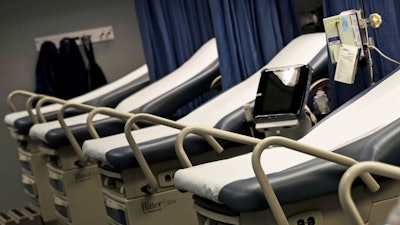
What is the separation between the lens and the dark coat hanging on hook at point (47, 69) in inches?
239

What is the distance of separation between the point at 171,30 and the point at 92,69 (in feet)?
4.49

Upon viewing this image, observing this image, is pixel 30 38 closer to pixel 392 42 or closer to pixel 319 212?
pixel 392 42

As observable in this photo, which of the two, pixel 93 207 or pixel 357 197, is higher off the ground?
pixel 357 197

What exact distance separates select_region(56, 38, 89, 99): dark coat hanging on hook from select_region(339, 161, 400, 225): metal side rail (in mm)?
4680

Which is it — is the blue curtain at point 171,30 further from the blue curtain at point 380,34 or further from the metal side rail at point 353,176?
the metal side rail at point 353,176

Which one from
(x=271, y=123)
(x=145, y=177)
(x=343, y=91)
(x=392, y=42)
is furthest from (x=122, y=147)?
(x=392, y=42)

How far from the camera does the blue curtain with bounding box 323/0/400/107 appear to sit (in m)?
2.87

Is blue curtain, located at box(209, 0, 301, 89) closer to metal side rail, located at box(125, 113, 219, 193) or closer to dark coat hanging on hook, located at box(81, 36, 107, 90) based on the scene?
metal side rail, located at box(125, 113, 219, 193)

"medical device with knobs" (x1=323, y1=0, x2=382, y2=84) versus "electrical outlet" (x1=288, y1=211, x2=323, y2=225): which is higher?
"medical device with knobs" (x1=323, y1=0, x2=382, y2=84)

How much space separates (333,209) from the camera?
213cm

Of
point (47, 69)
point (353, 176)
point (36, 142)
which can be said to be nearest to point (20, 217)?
point (36, 142)

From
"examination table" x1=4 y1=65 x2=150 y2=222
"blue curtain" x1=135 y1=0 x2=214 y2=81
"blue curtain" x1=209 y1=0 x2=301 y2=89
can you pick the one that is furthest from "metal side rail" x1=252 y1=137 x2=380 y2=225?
"blue curtain" x1=135 y1=0 x2=214 y2=81

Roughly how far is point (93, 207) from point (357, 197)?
233 centimetres

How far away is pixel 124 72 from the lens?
6484 mm
